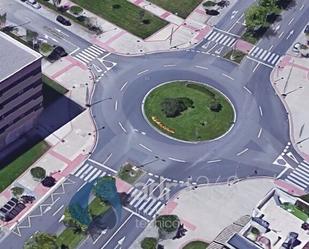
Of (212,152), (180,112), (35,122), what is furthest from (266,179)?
(35,122)

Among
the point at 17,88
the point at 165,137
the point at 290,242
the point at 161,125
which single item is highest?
the point at 161,125

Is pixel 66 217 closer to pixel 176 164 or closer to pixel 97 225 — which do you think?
pixel 97 225

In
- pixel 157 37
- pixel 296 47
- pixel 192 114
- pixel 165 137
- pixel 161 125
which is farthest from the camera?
pixel 157 37

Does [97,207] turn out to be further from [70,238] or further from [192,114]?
[192,114]

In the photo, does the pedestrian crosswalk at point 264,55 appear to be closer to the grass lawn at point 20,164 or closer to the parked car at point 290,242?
the grass lawn at point 20,164

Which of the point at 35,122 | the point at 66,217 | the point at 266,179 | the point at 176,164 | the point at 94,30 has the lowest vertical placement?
the point at 66,217

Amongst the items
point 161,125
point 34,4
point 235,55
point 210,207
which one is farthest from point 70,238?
point 34,4
